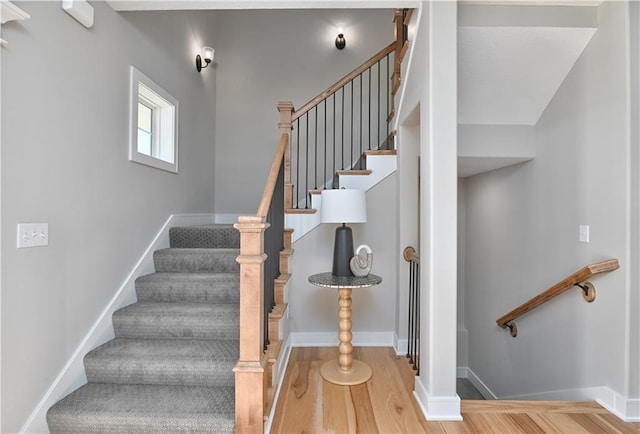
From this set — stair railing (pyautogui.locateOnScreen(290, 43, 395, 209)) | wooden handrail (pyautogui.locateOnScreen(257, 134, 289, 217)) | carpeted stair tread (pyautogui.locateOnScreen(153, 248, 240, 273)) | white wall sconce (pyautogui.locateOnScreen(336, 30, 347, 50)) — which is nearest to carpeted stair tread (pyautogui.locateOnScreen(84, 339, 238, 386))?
carpeted stair tread (pyautogui.locateOnScreen(153, 248, 240, 273))

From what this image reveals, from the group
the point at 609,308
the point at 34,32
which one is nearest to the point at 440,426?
the point at 609,308

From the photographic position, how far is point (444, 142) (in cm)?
188

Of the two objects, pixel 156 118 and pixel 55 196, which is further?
pixel 156 118

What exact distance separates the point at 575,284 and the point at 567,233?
41cm

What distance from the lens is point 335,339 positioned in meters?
2.95

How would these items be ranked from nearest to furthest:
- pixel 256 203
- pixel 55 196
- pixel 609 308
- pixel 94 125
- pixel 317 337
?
1. pixel 55 196
2. pixel 609 308
3. pixel 94 125
4. pixel 317 337
5. pixel 256 203

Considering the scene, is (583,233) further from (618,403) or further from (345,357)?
(345,357)

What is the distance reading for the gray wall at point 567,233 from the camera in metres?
1.85

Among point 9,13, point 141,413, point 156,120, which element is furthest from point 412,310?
point 9,13

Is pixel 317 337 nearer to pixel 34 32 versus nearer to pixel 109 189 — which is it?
pixel 109 189

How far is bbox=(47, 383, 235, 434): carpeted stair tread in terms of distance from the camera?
1.62 metres

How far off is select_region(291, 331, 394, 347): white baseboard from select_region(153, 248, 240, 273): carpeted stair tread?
0.94m

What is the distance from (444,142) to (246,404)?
1.81 m

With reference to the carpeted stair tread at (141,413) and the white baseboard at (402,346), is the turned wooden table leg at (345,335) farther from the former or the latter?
the carpeted stair tread at (141,413)
